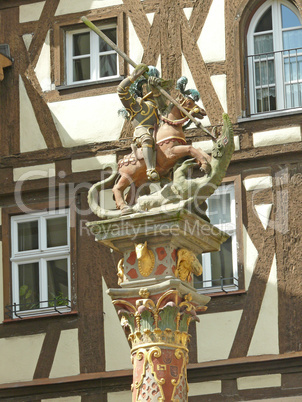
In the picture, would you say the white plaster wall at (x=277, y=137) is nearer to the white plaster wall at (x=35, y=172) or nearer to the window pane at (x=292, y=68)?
the window pane at (x=292, y=68)

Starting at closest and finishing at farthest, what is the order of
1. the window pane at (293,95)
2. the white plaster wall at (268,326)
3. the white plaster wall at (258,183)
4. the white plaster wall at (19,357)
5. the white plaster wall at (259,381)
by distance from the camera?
the white plaster wall at (259,381) → the white plaster wall at (268,326) → the white plaster wall at (258,183) → the window pane at (293,95) → the white plaster wall at (19,357)

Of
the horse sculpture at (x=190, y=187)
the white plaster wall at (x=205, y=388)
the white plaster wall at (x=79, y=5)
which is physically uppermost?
the white plaster wall at (x=79, y=5)

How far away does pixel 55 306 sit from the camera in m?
16.1

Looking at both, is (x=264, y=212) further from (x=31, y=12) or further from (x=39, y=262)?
(x=31, y=12)

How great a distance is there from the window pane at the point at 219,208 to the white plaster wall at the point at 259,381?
79.8 inches

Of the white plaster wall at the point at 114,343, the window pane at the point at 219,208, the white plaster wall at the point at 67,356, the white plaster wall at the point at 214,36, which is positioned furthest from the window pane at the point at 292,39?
the white plaster wall at the point at 67,356

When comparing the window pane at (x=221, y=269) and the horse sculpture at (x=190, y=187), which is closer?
the horse sculpture at (x=190, y=187)

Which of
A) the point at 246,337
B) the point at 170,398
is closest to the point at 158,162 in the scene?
the point at 170,398

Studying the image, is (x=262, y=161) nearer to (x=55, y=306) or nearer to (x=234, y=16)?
(x=234, y=16)

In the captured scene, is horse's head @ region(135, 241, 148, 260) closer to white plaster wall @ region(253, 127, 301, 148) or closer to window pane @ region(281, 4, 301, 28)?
white plaster wall @ region(253, 127, 301, 148)

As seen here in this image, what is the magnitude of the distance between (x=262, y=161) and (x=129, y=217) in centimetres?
477

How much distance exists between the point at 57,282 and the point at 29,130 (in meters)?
2.13

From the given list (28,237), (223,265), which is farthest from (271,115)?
(28,237)

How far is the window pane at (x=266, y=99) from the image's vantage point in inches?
631
